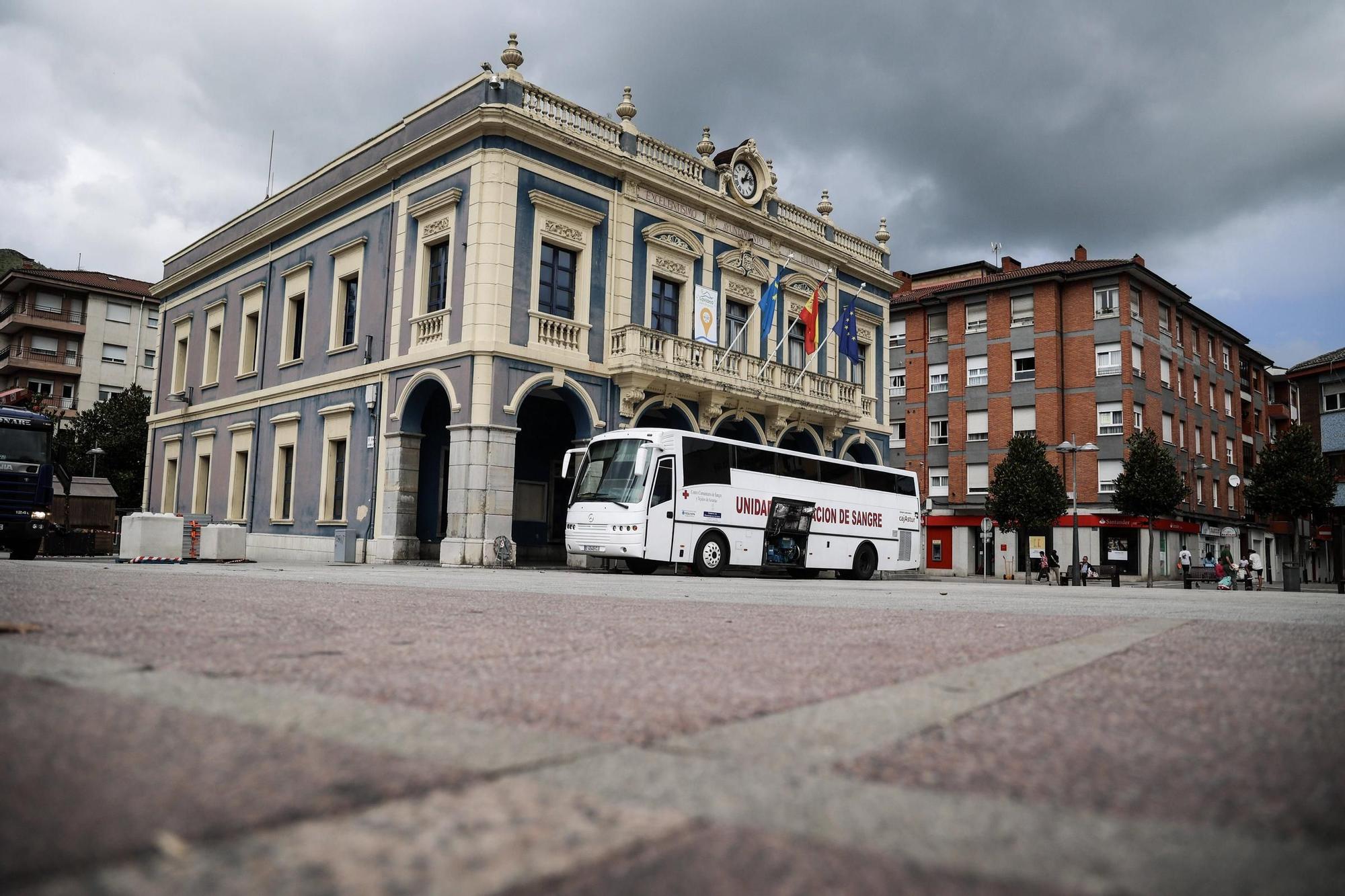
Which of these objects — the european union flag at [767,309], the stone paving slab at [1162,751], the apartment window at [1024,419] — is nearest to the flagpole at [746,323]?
the european union flag at [767,309]

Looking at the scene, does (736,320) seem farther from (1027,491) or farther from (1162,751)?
(1162,751)

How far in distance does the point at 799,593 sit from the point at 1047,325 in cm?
3978

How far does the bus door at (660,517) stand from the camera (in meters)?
19.3

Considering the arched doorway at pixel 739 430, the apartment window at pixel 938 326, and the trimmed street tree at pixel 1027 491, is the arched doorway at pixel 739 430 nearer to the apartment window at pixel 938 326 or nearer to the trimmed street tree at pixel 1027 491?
the trimmed street tree at pixel 1027 491

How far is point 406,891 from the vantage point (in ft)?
4.95

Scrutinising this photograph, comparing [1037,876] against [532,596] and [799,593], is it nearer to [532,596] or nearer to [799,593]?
[532,596]

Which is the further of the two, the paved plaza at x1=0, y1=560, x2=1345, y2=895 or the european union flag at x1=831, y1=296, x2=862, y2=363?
the european union flag at x1=831, y1=296, x2=862, y2=363

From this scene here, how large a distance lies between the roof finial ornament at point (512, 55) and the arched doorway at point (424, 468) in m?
7.67

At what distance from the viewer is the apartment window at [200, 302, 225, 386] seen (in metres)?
32.5

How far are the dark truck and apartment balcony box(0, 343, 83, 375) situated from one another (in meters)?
49.5

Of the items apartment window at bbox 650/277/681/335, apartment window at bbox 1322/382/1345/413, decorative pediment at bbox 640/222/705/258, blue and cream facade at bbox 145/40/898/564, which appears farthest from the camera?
apartment window at bbox 1322/382/1345/413

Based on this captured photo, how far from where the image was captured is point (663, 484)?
1958 centimetres

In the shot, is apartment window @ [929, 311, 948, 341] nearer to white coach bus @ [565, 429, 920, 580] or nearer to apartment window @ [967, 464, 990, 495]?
apartment window @ [967, 464, 990, 495]

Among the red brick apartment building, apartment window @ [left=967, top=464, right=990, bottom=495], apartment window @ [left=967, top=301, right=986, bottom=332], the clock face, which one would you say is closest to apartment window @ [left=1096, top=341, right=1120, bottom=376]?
the red brick apartment building
